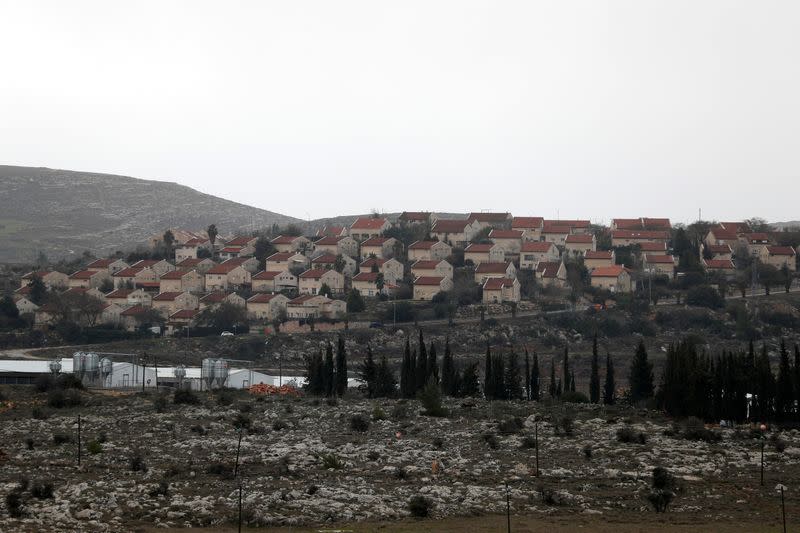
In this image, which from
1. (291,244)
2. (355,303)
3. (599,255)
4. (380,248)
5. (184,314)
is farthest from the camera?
(291,244)

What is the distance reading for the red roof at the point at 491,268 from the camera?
10850 cm

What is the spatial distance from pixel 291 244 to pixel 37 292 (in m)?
26.5

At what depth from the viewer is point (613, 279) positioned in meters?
108

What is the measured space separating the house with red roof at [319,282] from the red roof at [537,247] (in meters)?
19.5

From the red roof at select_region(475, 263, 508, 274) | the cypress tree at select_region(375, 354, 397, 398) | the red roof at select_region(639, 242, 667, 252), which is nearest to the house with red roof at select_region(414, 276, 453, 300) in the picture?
the red roof at select_region(475, 263, 508, 274)

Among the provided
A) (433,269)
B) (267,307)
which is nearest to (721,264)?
(433,269)

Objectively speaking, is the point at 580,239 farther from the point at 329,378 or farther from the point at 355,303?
the point at 329,378

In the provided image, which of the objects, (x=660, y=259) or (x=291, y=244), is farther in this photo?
(x=291, y=244)

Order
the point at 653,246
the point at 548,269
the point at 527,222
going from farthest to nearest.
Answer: the point at 527,222
the point at 653,246
the point at 548,269

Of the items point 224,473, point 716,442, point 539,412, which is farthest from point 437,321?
point 224,473

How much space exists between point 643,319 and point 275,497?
69.7m

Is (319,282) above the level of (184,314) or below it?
above

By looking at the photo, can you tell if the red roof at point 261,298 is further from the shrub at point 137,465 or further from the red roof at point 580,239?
the shrub at point 137,465

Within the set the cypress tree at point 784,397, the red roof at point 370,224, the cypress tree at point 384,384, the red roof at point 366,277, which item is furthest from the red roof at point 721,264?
the cypress tree at point 784,397
